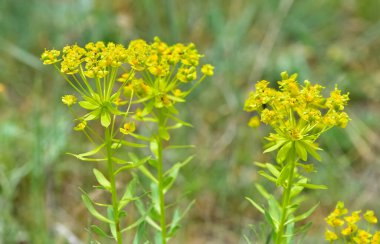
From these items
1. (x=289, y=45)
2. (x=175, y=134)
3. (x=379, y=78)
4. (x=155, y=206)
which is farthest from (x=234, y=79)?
(x=155, y=206)

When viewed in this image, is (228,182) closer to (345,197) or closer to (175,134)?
(175,134)

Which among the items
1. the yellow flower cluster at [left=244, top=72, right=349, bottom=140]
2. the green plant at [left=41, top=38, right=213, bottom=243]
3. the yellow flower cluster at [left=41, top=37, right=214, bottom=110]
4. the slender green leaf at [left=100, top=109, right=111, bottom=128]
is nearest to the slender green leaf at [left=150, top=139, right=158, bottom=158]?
the green plant at [left=41, top=38, right=213, bottom=243]

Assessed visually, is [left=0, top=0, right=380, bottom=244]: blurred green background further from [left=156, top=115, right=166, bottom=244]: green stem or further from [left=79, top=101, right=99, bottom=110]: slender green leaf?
[left=79, top=101, right=99, bottom=110]: slender green leaf

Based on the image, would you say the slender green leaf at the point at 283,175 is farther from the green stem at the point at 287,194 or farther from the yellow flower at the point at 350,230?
the yellow flower at the point at 350,230

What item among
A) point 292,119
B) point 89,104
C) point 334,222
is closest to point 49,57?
point 89,104

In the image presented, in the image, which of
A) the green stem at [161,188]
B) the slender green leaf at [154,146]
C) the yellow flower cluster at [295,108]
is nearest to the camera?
the yellow flower cluster at [295,108]

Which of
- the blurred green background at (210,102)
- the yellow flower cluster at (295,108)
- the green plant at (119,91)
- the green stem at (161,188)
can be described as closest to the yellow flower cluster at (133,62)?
the green plant at (119,91)

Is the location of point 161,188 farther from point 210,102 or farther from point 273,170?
point 210,102

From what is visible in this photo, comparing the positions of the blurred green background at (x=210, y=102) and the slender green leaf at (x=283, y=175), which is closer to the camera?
the slender green leaf at (x=283, y=175)

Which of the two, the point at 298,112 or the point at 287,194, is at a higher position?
the point at 298,112

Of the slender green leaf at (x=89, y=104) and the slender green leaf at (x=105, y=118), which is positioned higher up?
the slender green leaf at (x=89, y=104)
